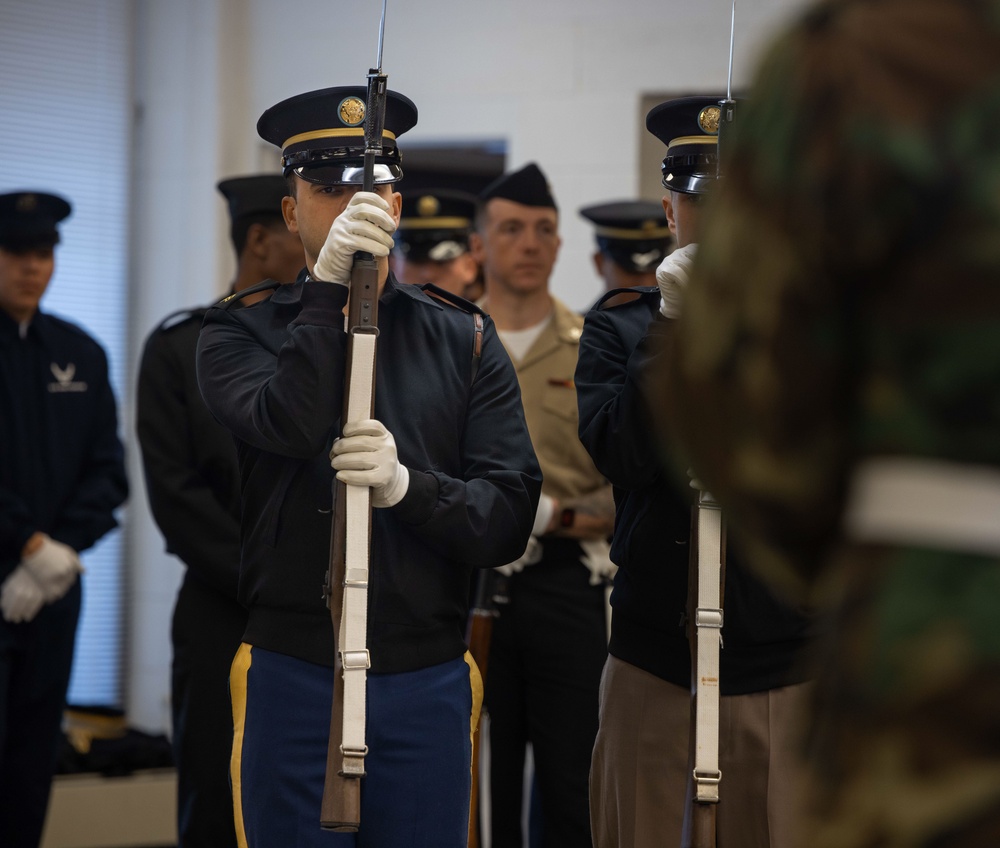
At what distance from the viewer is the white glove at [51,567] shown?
3.36m

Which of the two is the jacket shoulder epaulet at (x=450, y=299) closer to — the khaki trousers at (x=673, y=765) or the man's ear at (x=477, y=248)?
the khaki trousers at (x=673, y=765)

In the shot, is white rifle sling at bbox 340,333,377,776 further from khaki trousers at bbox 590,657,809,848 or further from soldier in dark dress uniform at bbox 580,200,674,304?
soldier in dark dress uniform at bbox 580,200,674,304

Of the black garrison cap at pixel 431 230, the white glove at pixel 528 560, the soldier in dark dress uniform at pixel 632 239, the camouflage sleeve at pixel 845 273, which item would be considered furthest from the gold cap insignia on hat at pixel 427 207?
the camouflage sleeve at pixel 845 273

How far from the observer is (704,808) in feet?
6.07

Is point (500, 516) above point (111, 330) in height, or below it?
below

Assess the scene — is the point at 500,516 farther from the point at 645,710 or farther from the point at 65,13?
the point at 65,13

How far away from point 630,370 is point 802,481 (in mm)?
1206

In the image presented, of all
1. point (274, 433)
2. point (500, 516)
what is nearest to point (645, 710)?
point (500, 516)

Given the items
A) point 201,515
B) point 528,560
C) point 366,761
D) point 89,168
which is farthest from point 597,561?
point 89,168

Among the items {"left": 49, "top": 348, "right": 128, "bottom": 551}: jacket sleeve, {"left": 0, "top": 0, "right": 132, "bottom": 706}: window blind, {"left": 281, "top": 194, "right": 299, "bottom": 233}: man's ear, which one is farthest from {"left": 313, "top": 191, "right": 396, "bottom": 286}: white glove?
{"left": 0, "top": 0, "right": 132, "bottom": 706}: window blind

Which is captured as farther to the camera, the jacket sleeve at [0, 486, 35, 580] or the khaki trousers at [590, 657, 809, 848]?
the jacket sleeve at [0, 486, 35, 580]

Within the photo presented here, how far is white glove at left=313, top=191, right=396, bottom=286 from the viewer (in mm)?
1919

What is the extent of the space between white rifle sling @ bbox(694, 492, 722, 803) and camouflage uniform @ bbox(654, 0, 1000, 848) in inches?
39.9

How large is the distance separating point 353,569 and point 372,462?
150 millimetres
